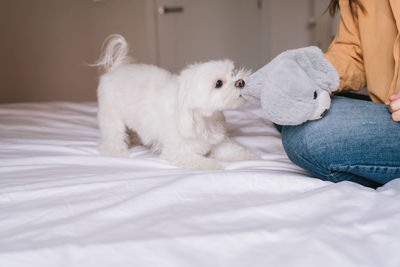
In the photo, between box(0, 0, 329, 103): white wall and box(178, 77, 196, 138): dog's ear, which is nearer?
box(178, 77, 196, 138): dog's ear

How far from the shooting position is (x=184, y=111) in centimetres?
130

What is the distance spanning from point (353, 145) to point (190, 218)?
0.46 meters

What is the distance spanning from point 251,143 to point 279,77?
61 cm

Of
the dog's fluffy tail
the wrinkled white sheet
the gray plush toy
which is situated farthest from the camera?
the dog's fluffy tail

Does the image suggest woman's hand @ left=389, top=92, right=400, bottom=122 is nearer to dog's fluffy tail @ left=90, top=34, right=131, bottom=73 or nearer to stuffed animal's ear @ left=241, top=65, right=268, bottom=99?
stuffed animal's ear @ left=241, top=65, right=268, bottom=99

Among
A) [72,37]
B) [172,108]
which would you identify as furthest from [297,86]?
[72,37]

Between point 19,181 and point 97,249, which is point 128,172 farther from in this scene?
point 97,249

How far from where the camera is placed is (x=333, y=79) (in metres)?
0.97

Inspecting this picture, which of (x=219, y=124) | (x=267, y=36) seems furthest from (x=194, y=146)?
(x=267, y=36)

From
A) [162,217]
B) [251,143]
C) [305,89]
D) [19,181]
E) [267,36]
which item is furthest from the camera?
[267,36]

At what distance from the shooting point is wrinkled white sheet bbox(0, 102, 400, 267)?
64cm

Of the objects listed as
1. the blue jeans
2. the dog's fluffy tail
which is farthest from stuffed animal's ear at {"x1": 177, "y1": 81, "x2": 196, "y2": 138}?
the dog's fluffy tail

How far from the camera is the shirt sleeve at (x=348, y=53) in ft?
3.90

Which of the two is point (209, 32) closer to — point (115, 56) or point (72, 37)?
point (72, 37)
